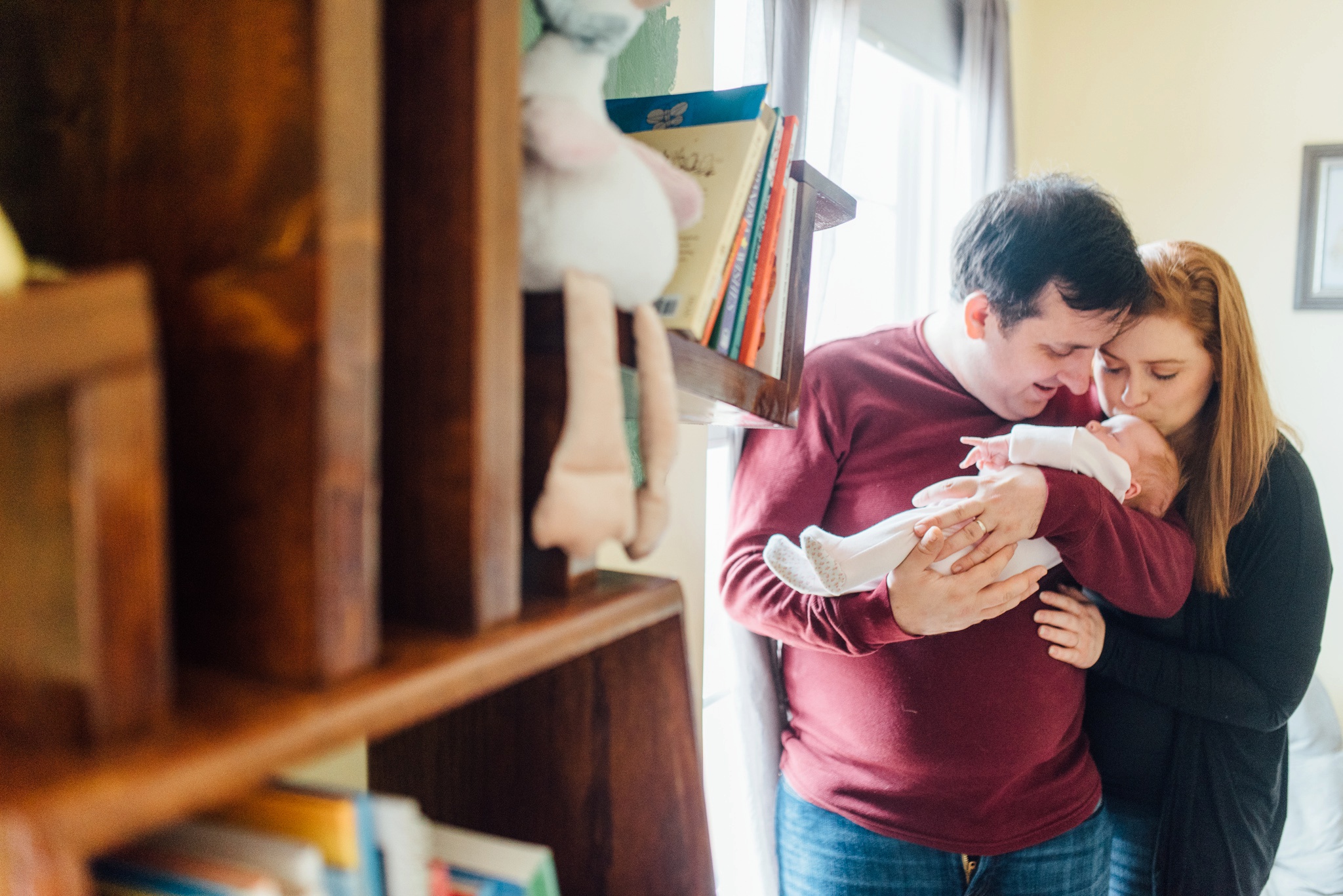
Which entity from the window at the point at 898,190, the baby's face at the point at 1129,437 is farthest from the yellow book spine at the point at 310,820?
the window at the point at 898,190

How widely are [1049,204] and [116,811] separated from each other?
123cm

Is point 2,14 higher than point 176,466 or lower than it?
higher

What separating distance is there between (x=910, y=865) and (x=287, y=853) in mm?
999

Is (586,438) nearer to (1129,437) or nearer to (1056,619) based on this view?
(1056,619)

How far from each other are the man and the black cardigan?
13 centimetres

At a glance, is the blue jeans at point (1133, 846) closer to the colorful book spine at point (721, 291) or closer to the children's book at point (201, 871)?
the colorful book spine at point (721, 291)

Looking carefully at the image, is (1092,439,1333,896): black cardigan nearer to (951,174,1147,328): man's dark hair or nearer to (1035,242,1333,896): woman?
(1035,242,1333,896): woman

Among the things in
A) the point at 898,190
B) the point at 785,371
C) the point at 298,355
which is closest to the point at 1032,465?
the point at 785,371

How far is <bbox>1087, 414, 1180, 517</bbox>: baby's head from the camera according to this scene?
1311mm

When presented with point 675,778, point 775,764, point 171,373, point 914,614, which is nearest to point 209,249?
point 171,373

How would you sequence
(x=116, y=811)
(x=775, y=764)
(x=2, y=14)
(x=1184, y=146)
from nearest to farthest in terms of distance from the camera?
(x=116, y=811) < (x=2, y=14) < (x=775, y=764) < (x=1184, y=146)

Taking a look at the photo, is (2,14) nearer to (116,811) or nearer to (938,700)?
(116,811)

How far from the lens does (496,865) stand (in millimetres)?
444

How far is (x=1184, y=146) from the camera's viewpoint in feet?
9.85
